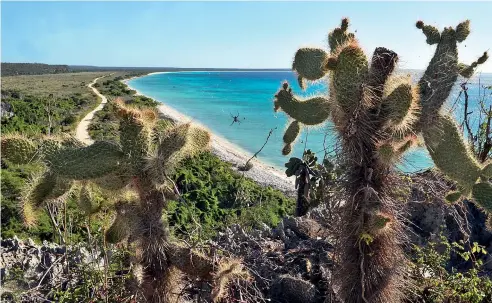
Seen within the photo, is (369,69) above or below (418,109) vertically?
above

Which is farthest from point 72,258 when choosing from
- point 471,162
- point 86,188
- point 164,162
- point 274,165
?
point 274,165

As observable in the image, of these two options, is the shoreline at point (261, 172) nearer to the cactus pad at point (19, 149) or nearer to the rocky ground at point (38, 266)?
the rocky ground at point (38, 266)

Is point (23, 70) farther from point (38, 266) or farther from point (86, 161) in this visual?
point (86, 161)

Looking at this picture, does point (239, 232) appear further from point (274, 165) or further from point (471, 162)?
point (274, 165)

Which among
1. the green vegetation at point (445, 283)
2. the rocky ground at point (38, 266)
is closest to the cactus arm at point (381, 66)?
the green vegetation at point (445, 283)

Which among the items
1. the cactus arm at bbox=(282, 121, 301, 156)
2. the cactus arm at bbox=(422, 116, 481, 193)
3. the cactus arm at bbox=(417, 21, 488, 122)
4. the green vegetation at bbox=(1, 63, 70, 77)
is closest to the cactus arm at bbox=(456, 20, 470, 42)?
the cactus arm at bbox=(417, 21, 488, 122)

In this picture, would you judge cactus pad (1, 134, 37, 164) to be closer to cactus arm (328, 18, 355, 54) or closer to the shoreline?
cactus arm (328, 18, 355, 54)

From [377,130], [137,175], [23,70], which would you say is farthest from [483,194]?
[23,70]
